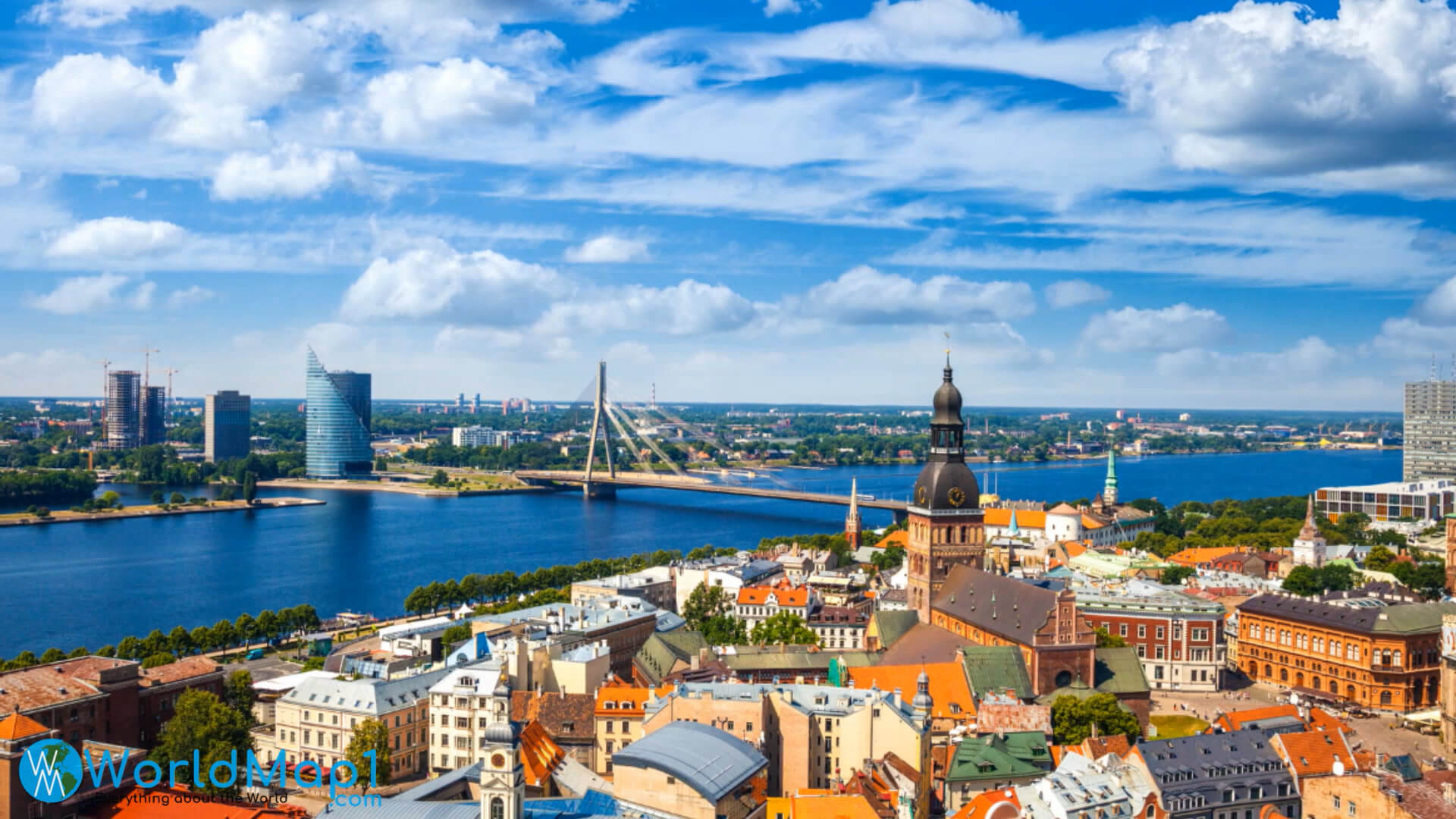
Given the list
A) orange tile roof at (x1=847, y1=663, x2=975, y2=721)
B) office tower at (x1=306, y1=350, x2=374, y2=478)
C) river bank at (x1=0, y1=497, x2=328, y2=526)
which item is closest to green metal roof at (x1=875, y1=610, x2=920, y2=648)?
orange tile roof at (x1=847, y1=663, x2=975, y2=721)

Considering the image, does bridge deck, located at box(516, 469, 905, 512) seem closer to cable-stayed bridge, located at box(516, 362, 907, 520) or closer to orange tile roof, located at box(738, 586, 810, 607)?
cable-stayed bridge, located at box(516, 362, 907, 520)

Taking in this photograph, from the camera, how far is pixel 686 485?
6538 cm

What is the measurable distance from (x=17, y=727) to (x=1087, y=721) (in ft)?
46.9

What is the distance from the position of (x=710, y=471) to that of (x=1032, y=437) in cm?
6710

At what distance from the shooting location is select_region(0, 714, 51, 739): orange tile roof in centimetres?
1444

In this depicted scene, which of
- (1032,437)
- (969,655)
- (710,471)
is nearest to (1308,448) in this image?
(1032,437)

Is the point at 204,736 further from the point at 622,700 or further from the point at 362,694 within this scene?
the point at 622,700

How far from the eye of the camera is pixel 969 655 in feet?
70.2

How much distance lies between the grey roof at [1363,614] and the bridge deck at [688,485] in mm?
27969

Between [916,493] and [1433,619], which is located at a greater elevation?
[916,493]

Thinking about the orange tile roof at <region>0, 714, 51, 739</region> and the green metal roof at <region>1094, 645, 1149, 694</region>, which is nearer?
the orange tile roof at <region>0, 714, 51, 739</region>

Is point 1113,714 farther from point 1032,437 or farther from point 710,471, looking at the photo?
point 1032,437

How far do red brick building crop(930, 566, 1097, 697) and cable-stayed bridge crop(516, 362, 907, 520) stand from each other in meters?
23.7

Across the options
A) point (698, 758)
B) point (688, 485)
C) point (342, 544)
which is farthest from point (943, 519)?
point (688, 485)
